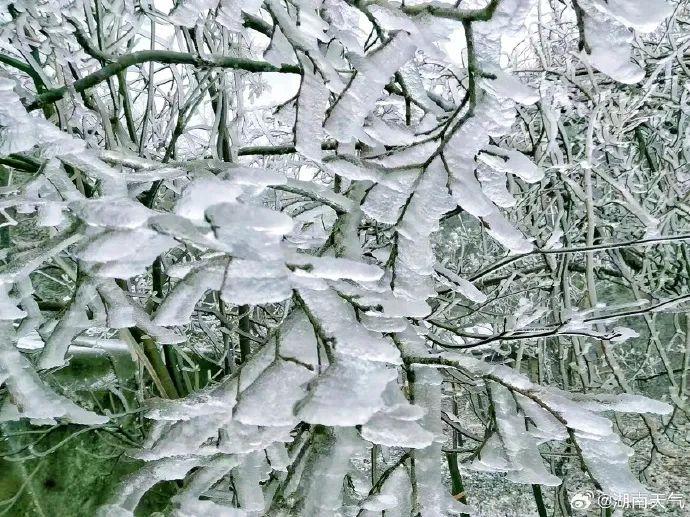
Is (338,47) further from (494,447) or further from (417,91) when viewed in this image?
(494,447)

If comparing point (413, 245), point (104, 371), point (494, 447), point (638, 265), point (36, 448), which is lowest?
point (36, 448)

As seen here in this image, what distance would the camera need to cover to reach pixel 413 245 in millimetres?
1092

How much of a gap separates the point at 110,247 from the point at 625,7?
830 millimetres

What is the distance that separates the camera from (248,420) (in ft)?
2.97

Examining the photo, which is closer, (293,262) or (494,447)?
(293,262)

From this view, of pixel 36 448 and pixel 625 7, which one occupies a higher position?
pixel 625 7

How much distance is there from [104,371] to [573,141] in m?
4.33

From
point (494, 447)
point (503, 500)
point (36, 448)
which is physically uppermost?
point (494, 447)

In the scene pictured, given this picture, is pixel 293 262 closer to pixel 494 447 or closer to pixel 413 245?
pixel 413 245

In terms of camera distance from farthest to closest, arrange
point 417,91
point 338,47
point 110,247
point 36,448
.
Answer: point 36,448, point 338,47, point 417,91, point 110,247

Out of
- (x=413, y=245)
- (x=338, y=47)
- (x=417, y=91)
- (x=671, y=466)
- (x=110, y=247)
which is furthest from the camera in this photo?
(x=671, y=466)

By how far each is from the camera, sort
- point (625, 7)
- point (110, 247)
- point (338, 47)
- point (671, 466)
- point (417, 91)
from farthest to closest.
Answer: point (671, 466)
point (338, 47)
point (417, 91)
point (110, 247)
point (625, 7)

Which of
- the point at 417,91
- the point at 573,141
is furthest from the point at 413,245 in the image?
the point at 573,141

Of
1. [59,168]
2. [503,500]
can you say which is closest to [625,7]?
[59,168]
